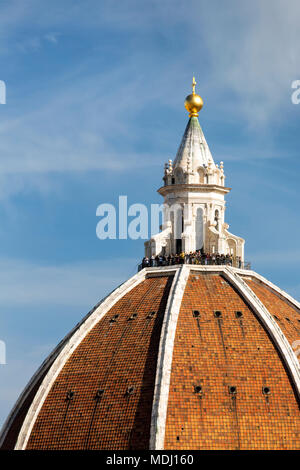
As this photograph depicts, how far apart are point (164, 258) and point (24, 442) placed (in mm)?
11402

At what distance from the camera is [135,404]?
79.6 metres

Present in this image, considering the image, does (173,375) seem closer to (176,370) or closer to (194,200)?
(176,370)

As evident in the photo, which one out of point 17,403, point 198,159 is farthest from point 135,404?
point 198,159

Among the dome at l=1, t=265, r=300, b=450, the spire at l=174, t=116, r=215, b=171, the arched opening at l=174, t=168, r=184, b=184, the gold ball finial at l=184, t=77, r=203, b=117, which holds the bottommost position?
the dome at l=1, t=265, r=300, b=450

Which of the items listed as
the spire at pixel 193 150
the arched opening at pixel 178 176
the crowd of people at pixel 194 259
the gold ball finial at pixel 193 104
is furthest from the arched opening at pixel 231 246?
the gold ball finial at pixel 193 104

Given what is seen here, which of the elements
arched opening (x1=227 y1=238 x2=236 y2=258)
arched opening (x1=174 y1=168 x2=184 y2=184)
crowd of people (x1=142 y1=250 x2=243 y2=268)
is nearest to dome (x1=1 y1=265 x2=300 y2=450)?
crowd of people (x1=142 y1=250 x2=243 y2=268)

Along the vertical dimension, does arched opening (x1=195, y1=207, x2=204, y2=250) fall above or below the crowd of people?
above

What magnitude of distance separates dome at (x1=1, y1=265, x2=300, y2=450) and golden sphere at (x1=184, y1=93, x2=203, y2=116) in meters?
7.88

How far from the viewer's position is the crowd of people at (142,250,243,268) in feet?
287

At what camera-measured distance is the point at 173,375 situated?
262ft

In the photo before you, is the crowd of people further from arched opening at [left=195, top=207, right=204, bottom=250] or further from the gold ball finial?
the gold ball finial

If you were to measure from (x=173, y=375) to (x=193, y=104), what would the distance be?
15351 millimetres

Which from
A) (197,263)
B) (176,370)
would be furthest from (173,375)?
(197,263)
